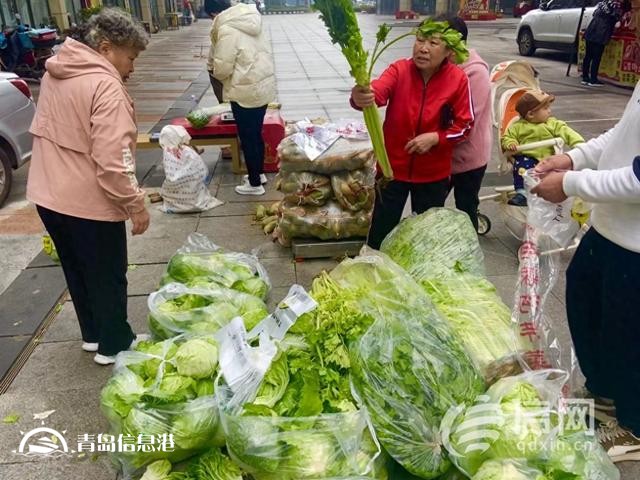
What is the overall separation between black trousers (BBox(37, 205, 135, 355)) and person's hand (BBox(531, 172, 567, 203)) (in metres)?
2.14

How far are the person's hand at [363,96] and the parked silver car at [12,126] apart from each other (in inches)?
176

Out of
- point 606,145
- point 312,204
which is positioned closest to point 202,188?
point 312,204

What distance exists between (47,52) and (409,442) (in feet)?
49.2

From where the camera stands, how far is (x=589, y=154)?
2.62 m

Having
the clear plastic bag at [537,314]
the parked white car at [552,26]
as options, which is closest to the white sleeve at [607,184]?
the clear plastic bag at [537,314]

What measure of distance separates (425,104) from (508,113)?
2014mm

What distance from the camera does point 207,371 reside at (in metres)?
2.36

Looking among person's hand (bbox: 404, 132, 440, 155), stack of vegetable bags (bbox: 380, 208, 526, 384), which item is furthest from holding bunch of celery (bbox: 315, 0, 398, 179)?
stack of vegetable bags (bbox: 380, 208, 526, 384)

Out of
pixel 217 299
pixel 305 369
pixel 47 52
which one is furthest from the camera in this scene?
pixel 47 52

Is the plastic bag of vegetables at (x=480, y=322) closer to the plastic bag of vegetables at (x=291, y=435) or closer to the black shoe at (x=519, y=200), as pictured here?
the plastic bag of vegetables at (x=291, y=435)

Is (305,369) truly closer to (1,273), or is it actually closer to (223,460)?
(223,460)
